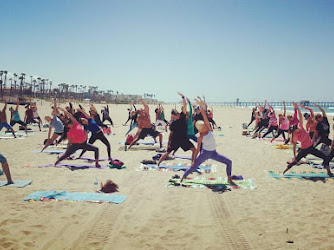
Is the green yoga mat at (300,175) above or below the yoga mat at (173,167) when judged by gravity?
above

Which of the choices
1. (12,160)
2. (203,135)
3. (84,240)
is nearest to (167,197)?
(203,135)

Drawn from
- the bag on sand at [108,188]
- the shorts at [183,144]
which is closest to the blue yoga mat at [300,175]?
the shorts at [183,144]

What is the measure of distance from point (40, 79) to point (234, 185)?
105 m

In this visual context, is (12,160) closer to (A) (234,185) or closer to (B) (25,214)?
(B) (25,214)

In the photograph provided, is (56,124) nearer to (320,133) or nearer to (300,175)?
(300,175)

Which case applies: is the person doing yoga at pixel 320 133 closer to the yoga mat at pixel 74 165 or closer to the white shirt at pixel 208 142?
the white shirt at pixel 208 142

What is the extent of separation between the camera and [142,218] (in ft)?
16.6

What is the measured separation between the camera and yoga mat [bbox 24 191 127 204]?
19.2ft

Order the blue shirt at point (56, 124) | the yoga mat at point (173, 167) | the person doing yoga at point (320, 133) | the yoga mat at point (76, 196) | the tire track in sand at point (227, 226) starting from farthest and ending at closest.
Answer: the blue shirt at point (56, 124) < the person doing yoga at point (320, 133) < the yoga mat at point (173, 167) < the yoga mat at point (76, 196) < the tire track in sand at point (227, 226)

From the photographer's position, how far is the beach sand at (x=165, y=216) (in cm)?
423

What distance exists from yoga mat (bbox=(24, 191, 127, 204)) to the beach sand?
0.18 metres

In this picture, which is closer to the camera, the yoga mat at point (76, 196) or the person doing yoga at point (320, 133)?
the yoga mat at point (76, 196)

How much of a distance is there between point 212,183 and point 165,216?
2.25m

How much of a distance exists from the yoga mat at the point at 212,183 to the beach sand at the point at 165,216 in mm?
196
